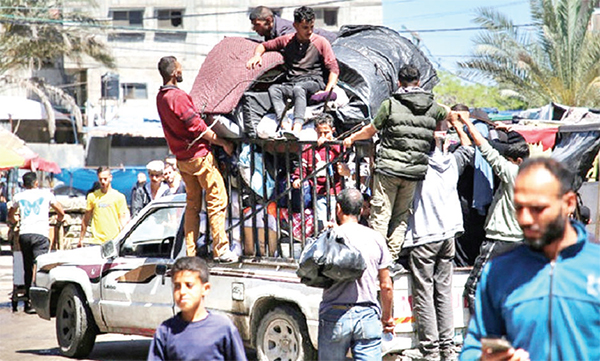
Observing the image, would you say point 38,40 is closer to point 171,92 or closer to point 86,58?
point 86,58

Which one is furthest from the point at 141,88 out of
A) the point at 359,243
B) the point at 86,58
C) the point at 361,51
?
the point at 359,243

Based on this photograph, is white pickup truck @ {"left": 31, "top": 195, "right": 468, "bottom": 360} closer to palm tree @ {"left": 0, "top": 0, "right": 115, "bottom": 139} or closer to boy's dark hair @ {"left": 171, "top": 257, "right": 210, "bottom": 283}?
boy's dark hair @ {"left": 171, "top": 257, "right": 210, "bottom": 283}

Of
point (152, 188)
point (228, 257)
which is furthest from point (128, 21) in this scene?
point (228, 257)

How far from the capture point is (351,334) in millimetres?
7344

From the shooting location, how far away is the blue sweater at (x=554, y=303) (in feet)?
12.0

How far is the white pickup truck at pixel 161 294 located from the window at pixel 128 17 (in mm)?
36927

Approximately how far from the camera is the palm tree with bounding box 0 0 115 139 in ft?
126

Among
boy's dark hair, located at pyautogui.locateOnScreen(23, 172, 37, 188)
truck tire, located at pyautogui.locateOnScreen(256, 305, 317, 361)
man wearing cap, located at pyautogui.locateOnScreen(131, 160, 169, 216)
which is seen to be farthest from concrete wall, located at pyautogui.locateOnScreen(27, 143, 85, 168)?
truck tire, located at pyautogui.locateOnScreen(256, 305, 317, 361)

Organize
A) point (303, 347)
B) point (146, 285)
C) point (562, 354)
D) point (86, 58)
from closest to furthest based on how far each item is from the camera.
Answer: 1. point (562, 354)
2. point (303, 347)
3. point (146, 285)
4. point (86, 58)

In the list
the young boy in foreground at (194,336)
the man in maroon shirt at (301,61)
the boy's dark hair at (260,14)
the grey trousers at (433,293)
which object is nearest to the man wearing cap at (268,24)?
the boy's dark hair at (260,14)

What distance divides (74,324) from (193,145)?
2676mm

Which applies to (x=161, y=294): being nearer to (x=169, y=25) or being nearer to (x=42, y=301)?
(x=42, y=301)

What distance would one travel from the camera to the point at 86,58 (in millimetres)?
46344

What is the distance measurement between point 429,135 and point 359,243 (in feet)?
5.79
